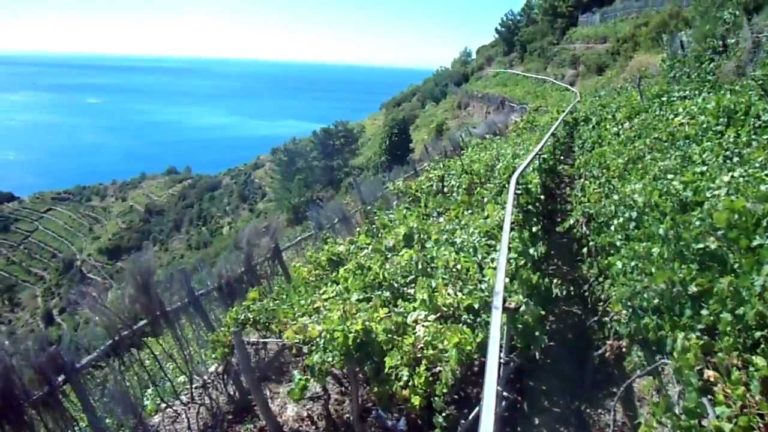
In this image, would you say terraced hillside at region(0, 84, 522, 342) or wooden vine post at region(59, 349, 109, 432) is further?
terraced hillside at region(0, 84, 522, 342)

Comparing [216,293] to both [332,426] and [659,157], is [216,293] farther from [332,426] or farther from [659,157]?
[659,157]

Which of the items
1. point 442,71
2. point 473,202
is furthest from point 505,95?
point 442,71

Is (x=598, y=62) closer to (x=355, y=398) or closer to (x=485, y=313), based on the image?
(x=485, y=313)

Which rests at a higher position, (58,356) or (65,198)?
(58,356)

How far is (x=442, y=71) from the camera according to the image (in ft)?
156

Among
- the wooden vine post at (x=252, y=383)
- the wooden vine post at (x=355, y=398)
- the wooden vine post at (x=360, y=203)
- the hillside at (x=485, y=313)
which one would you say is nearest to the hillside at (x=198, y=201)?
the wooden vine post at (x=360, y=203)

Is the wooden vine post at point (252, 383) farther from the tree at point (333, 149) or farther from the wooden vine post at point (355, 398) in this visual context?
the tree at point (333, 149)

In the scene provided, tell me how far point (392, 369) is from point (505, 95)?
21231 millimetres

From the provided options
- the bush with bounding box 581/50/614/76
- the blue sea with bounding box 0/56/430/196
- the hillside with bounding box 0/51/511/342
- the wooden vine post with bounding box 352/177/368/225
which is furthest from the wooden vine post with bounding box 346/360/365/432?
the blue sea with bounding box 0/56/430/196

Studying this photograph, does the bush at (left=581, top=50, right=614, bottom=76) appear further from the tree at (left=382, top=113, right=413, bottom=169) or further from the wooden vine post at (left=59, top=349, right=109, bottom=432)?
the wooden vine post at (left=59, top=349, right=109, bottom=432)

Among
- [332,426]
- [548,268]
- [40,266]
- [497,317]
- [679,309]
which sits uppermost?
Result: [497,317]

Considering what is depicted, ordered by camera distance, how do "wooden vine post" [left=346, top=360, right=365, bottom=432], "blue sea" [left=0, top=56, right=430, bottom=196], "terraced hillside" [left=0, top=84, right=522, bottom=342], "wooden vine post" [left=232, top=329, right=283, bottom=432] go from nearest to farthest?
"wooden vine post" [left=346, top=360, right=365, bottom=432] → "wooden vine post" [left=232, top=329, right=283, bottom=432] → "terraced hillside" [left=0, top=84, right=522, bottom=342] → "blue sea" [left=0, top=56, right=430, bottom=196]

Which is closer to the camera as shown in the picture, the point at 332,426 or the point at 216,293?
the point at 332,426

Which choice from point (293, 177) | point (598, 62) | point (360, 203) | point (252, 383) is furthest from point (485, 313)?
point (293, 177)
